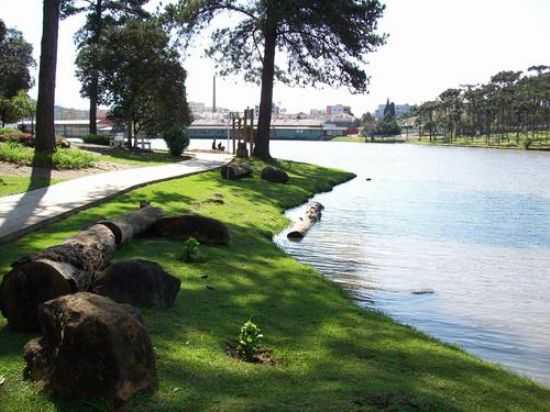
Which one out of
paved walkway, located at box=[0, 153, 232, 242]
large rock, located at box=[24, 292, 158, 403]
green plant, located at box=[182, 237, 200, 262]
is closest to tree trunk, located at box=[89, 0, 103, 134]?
paved walkway, located at box=[0, 153, 232, 242]

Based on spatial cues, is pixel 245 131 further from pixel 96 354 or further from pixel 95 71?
pixel 96 354

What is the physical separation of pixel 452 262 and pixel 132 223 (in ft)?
23.0

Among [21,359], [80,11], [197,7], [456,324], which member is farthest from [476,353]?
[80,11]

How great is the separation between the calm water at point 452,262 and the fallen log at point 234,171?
3.30 m

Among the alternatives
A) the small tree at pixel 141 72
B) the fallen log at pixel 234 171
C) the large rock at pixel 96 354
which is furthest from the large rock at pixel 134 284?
the small tree at pixel 141 72

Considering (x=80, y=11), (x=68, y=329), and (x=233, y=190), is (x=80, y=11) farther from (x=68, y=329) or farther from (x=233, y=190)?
(x=68, y=329)

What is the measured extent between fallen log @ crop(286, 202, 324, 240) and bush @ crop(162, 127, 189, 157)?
1512 cm

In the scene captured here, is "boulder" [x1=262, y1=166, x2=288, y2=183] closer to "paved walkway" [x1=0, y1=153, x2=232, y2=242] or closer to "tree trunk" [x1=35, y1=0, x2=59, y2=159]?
"paved walkway" [x1=0, y1=153, x2=232, y2=242]

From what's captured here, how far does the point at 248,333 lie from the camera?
6418 millimetres

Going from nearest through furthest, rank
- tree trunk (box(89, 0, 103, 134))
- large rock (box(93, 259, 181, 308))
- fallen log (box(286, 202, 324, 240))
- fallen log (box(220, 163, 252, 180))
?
large rock (box(93, 259, 181, 308))
fallen log (box(286, 202, 324, 240))
fallen log (box(220, 163, 252, 180))
tree trunk (box(89, 0, 103, 134))

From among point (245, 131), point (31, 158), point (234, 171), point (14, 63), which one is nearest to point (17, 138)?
point (31, 158)

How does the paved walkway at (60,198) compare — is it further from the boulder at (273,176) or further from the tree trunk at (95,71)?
the tree trunk at (95,71)

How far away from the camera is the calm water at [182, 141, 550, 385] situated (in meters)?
9.39

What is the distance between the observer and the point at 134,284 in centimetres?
739
